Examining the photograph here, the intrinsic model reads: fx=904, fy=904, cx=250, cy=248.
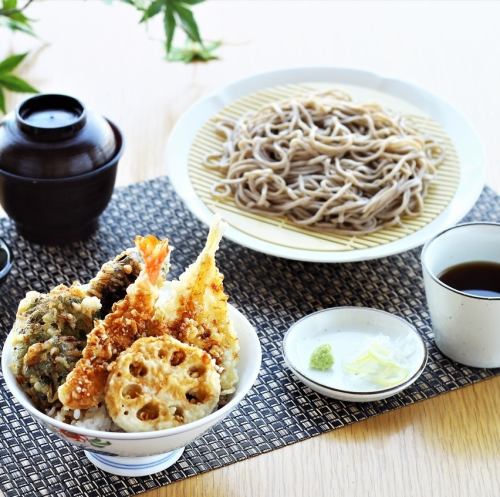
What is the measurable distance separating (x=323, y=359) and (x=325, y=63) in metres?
1.55

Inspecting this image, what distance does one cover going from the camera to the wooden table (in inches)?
63.7

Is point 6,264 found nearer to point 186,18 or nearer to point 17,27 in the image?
point 186,18

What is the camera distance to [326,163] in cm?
231

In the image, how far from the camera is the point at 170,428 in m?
1.40

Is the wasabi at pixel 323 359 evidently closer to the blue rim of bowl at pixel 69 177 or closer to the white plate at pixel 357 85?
the white plate at pixel 357 85

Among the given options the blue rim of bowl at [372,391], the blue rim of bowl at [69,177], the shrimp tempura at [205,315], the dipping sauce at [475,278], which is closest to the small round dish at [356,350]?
the blue rim of bowl at [372,391]

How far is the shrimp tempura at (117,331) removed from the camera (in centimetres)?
139

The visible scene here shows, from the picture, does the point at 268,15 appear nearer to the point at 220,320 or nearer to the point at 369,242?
the point at 369,242

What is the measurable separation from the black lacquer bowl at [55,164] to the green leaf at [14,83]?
49cm

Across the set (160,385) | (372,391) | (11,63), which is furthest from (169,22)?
(160,385)

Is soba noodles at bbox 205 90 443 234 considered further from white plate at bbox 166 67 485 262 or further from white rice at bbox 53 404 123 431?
white rice at bbox 53 404 123 431

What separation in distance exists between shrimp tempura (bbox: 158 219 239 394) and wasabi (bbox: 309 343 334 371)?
287 mm

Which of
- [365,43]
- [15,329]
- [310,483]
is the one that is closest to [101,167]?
[15,329]

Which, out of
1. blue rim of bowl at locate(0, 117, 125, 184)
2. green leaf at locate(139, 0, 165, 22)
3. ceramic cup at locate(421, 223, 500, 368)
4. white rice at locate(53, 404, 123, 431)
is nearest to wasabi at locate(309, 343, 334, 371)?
ceramic cup at locate(421, 223, 500, 368)
